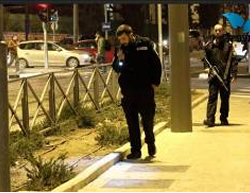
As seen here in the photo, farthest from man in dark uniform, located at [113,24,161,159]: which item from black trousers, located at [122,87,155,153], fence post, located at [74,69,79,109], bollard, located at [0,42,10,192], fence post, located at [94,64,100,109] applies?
fence post, located at [94,64,100,109]

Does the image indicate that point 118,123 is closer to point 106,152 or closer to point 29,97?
point 29,97

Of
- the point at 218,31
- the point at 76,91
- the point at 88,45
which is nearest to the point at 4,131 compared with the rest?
the point at 218,31

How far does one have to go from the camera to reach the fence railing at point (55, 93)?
10820 millimetres

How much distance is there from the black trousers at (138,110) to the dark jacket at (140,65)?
0.32ft

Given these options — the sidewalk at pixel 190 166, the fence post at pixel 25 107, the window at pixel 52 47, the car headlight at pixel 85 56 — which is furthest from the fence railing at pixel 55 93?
the window at pixel 52 47

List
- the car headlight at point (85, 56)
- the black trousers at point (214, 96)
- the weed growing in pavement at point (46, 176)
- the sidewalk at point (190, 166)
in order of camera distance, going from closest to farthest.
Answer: the weed growing in pavement at point (46, 176)
the sidewalk at point (190, 166)
the black trousers at point (214, 96)
the car headlight at point (85, 56)

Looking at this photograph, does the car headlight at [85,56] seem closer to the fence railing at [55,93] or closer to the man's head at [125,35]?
the fence railing at [55,93]

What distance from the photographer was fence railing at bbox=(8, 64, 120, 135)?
10820 millimetres

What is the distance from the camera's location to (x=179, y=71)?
1190 centimetres

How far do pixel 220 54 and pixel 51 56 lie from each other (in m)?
26.7

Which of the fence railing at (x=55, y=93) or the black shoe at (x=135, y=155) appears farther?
the fence railing at (x=55, y=93)

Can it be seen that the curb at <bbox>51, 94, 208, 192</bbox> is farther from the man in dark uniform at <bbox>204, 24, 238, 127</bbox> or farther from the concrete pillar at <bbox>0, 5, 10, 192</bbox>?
the man in dark uniform at <bbox>204, 24, 238, 127</bbox>

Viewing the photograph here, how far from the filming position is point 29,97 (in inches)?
440

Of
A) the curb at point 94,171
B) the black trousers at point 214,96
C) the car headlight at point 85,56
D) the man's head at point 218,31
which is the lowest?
the car headlight at point 85,56
